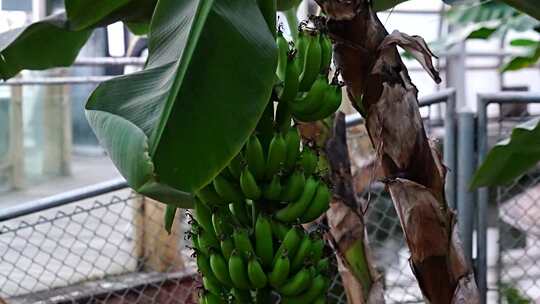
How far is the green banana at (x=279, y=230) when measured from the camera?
1326 mm

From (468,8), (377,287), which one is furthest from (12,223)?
(468,8)

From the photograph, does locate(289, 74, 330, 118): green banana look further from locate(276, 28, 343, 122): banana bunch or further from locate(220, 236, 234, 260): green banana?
locate(220, 236, 234, 260): green banana

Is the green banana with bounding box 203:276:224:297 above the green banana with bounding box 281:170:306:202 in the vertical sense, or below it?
below

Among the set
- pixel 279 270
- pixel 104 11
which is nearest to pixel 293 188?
pixel 279 270

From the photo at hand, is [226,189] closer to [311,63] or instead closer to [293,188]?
[293,188]

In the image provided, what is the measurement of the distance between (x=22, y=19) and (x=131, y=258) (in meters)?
2.04

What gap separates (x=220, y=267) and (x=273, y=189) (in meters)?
0.16

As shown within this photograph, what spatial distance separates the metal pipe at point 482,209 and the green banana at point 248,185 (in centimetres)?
137

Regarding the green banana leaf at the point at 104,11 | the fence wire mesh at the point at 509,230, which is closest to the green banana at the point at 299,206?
the green banana leaf at the point at 104,11

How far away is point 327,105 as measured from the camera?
1.39m

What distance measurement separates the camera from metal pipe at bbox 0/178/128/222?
2.23 meters

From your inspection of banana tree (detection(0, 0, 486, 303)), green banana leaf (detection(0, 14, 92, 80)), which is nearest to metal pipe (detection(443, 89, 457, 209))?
banana tree (detection(0, 0, 486, 303))

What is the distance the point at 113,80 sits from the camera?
121 centimetres

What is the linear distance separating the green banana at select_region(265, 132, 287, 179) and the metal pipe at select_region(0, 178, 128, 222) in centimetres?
112
